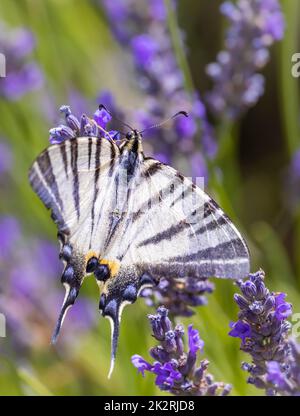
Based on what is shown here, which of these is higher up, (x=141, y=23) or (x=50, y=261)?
(x=141, y=23)

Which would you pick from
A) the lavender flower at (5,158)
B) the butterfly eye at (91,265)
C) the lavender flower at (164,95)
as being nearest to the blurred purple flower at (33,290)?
the lavender flower at (5,158)

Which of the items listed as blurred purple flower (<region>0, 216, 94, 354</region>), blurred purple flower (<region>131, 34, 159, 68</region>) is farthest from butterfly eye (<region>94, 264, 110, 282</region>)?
blurred purple flower (<region>0, 216, 94, 354</region>)

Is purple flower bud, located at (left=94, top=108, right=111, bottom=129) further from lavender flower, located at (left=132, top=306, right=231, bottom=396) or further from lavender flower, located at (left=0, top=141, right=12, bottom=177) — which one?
lavender flower, located at (left=0, top=141, right=12, bottom=177)

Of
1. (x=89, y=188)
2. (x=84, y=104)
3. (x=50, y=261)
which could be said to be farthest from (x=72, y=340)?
(x=89, y=188)

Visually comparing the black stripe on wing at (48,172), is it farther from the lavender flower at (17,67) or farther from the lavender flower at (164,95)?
the lavender flower at (17,67)

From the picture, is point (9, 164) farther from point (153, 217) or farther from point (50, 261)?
point (153, 217)

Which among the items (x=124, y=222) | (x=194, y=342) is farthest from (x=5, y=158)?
(x=194, y=342)

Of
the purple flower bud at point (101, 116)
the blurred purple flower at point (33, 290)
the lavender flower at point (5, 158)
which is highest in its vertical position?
the purple flower bud at point (101, 116)
